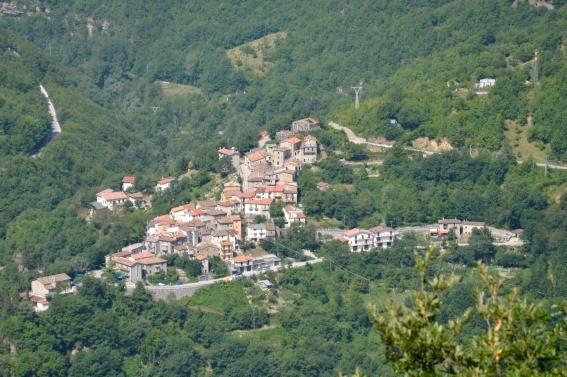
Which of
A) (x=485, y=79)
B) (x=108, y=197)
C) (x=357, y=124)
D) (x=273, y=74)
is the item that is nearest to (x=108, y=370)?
(x=108, y=197)

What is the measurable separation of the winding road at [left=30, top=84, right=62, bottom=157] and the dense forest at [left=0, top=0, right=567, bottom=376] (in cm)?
28

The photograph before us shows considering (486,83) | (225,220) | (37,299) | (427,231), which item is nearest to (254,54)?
(486,83)

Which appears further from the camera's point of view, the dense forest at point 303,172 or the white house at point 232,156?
the white house at point 232,156

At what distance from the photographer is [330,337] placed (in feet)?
126

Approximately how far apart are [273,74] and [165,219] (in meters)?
30.4

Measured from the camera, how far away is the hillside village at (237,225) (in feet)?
132

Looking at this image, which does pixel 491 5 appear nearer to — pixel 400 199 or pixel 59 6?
pixel 400 199

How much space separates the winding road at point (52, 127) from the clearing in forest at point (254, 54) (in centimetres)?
1430

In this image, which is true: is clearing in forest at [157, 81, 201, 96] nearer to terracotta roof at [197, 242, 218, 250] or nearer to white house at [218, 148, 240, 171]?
white house at [218, 148, 240, 171]

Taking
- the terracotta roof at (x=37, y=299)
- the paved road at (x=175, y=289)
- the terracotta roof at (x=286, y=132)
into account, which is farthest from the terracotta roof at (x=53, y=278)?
the terracotta roof at (x=286, y=132)

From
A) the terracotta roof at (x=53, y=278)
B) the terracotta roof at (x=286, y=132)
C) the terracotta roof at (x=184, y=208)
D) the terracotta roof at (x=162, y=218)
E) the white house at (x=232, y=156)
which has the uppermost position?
the terracotta roof at (x=286, y=132)

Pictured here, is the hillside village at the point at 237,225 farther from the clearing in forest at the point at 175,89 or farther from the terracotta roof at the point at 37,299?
the clearing in forest at the point at 175,89

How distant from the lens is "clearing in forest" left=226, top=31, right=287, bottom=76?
244 ft

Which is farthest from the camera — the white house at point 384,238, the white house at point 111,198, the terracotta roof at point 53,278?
the white house at point 111,198
